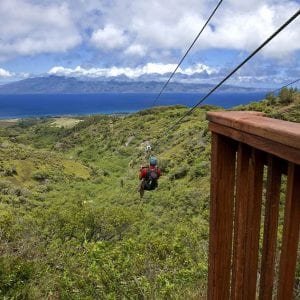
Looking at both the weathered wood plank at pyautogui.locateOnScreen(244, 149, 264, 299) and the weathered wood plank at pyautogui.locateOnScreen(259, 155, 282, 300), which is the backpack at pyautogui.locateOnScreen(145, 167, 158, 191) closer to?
the weathered wood plank at pyautogui.locateOnScreen(244, 149, 264, 299)

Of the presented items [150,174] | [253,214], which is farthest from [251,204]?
[150,174]

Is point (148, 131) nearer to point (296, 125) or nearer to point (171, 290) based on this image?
point (171, 290)

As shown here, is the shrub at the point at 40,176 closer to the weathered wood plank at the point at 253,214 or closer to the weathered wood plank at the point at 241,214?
the weathered wood plank at the point at 241,214

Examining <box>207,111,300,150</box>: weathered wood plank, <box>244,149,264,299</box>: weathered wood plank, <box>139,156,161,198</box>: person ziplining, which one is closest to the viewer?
<box>207,111,300,150</box>: weathered wood plank

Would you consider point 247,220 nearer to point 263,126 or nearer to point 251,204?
point 251,204

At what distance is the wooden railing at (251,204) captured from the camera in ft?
6.58

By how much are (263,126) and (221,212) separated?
32.6 inches

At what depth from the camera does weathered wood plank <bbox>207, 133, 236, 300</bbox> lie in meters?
2.74

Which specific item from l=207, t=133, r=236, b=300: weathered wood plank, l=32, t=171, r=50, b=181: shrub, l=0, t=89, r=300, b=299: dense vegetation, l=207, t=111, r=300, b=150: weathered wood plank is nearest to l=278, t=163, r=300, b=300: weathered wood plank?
l=207, t=111, r=300, b=150: weathered wood plank

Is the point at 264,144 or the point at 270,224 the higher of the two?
the point at 264,144

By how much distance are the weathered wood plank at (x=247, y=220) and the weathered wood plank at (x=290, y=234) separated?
1.09 feet

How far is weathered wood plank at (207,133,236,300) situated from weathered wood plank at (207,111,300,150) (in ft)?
0.55

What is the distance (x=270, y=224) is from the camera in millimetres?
2240

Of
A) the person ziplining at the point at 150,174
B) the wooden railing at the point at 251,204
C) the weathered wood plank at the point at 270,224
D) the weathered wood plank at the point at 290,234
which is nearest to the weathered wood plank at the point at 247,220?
the wooden railing at the point at 251,204
